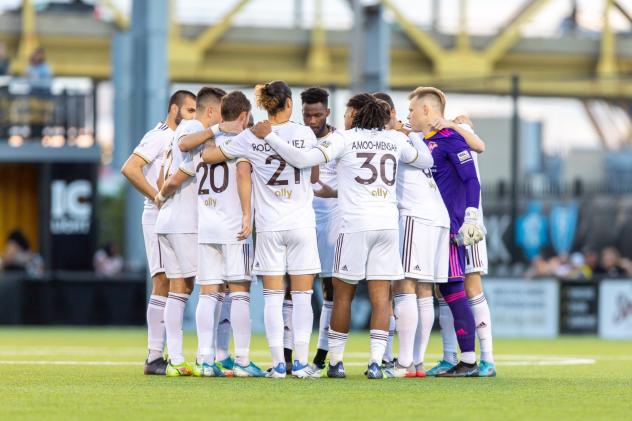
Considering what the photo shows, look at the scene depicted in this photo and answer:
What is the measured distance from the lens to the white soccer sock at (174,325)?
1166 cm

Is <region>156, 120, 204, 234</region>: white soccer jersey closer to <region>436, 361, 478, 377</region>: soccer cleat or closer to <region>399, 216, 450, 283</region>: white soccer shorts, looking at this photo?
<region>399, 216, 450, 283</region>: white soccer shorts

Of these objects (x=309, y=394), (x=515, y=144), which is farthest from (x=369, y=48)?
(x=309, y=394)

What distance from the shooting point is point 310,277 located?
1138 centimetres

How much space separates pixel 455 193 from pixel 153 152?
2.43 metres

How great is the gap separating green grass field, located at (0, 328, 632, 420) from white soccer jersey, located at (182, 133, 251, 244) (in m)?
1.10

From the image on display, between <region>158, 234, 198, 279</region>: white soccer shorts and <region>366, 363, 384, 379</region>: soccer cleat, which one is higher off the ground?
<region>158, 234, 198, 279</region>: white soccer shorts

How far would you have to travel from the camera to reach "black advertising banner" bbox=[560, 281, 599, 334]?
957 inches

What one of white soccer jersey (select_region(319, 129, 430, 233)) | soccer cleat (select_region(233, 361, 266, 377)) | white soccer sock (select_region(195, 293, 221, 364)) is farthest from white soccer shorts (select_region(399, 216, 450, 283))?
white soccer sock (select_region(195, 293, 221, 364))

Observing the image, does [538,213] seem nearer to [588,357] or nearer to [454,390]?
[588,357]

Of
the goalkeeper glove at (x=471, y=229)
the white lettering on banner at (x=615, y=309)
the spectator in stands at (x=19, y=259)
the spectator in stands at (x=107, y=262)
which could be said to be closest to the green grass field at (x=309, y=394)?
the goalkeeper glove at (x=471, y=229)

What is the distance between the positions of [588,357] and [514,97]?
899cm

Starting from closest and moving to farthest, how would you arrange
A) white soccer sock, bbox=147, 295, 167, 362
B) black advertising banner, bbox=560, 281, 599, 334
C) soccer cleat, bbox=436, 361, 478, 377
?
soccer cleat, bbox=436, 361, 478, 377, white soccer sock, bbox=147, 295, 167, 362, black advertising banner, bbox=560, 281, 599, 334

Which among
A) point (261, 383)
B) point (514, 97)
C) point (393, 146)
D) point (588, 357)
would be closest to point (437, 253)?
point (393, 146)

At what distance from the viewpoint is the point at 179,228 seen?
11812mm
